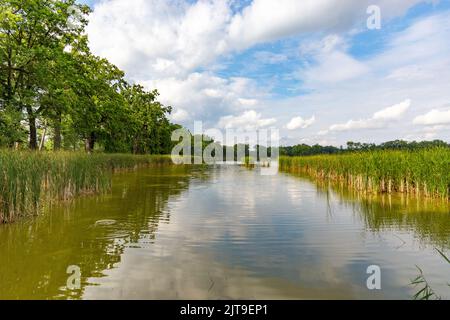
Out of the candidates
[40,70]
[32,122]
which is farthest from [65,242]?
[32,122]

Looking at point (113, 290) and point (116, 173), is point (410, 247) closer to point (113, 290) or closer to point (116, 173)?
point (113, 290)

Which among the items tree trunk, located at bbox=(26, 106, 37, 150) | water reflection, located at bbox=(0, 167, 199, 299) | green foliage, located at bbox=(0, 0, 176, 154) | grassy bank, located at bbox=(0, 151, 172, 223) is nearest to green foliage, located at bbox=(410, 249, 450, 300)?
water reflection, located at bbox=(0, 167, 199, 299)

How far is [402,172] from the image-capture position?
694 inches

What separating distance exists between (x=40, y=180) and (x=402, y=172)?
656 inches

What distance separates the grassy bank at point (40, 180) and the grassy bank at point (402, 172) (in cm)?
1467

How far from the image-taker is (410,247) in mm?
8250

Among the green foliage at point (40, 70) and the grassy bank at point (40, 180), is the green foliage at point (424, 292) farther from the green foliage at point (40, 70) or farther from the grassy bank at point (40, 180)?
the green foliage at point (40, 70)

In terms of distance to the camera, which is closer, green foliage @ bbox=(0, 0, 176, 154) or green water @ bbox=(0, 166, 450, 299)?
green water @ bbox=(0, 166, 450, 299)

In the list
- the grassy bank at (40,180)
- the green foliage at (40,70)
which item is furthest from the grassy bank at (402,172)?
the green foliage at (40,70)

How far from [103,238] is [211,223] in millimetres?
3517

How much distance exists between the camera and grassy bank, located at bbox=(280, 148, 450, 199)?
1495 centimetres

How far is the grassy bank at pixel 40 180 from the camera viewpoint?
9.93 meters

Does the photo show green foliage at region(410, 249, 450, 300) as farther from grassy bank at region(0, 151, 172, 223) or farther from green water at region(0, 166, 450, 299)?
grassy bank at region(0, 151, 172, 223)

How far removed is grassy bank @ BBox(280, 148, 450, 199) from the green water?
1771 mm
